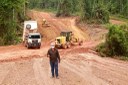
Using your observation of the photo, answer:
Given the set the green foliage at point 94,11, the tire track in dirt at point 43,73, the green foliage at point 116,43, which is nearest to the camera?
the tire track in dirt at point 43,73

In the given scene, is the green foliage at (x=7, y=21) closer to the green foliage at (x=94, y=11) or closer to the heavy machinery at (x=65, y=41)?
the heavy machinery at (x=65, y=41)

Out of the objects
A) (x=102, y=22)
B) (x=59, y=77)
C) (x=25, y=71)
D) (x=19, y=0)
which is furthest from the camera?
(x=102, y=22)

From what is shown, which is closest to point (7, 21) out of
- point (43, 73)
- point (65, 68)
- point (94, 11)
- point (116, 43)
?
point (116, 43)

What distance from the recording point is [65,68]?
29719 mm

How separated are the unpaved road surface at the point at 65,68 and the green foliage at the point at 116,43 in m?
1.42

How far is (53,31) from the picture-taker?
60.3m

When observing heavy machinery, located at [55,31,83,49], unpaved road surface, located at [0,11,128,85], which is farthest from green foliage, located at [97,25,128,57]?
heavy machinery, located at [55,31,83,49]

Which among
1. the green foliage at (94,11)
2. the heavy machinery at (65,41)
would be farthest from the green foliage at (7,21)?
the green foliage at (94,11)

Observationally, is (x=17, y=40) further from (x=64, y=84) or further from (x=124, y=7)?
(x=124, y=7)

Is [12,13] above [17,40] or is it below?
above

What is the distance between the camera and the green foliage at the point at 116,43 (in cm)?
3738

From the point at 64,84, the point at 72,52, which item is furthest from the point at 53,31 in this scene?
the point at 64,84

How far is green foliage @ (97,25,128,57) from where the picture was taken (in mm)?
37375

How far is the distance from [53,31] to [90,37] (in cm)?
817
